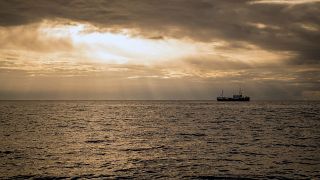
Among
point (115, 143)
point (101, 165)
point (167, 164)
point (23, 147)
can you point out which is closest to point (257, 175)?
point (167, 164)

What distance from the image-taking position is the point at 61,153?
31719mm

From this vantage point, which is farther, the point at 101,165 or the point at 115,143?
the point at 115,143

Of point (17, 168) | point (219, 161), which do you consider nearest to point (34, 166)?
point (17, 168)

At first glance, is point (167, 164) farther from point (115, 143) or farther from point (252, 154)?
point (115, 143)

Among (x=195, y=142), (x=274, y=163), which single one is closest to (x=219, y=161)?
(x=274, y=163)

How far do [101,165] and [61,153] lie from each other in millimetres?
7265

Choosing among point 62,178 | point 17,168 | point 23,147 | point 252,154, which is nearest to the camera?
point 62,178

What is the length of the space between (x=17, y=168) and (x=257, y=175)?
55.2 ft

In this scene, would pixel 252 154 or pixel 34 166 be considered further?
pixel 252 154

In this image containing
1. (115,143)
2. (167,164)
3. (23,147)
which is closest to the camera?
(167,164)

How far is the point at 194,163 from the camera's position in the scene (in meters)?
27.0

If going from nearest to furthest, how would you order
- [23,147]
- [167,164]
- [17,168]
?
[17,168]
[167,164]
[23,147]

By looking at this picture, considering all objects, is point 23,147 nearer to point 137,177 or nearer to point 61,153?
point 61,153

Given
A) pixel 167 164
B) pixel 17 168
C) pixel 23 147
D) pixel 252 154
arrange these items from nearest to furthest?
pixel 17 168 → pixel 167 164 → pixel 252 154 → pixel 23 147
